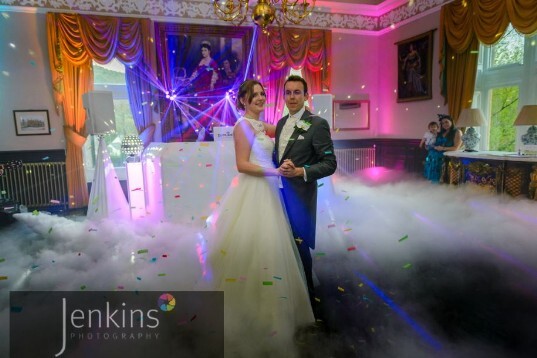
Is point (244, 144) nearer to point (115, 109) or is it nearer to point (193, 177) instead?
point (193, 177)

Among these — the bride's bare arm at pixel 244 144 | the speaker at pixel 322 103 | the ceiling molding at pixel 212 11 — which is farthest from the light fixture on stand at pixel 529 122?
the bride's bare arm at pixel 244 144

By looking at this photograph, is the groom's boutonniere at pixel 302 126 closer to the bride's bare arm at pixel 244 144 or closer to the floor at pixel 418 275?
the bride's bare arm at pixel 244 144

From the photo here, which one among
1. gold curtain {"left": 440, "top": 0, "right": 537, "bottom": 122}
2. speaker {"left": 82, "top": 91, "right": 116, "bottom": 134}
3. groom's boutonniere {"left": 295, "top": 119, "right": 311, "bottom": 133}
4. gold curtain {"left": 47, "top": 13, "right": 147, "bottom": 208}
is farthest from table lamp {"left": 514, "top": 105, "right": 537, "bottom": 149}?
gold curtain {"left": 47, "top": 13, "right": 147, "bottom": 208}

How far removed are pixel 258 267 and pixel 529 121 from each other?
4.34 m

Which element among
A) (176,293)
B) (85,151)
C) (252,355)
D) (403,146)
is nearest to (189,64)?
(85,151)

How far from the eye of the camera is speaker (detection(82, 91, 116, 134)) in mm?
4934

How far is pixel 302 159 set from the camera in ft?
7.40

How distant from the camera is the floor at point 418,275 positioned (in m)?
2.10

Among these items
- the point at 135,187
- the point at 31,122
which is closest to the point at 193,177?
the point at 135,187

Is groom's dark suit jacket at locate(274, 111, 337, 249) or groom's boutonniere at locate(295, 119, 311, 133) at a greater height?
groom's boutonniere at locate(295, 119, 311, 133)

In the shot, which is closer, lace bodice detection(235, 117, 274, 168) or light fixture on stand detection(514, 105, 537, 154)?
lace bodice detection(235, 117, 274, 168)

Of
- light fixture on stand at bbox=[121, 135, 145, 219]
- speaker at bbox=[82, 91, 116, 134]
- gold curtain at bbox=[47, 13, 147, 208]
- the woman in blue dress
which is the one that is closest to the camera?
light fixture on stand at bbox=[121, 135, 145, 219]

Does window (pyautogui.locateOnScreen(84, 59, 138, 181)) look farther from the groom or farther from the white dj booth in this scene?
the groom

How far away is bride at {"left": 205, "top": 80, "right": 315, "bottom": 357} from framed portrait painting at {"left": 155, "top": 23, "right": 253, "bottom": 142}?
15.9 ft
